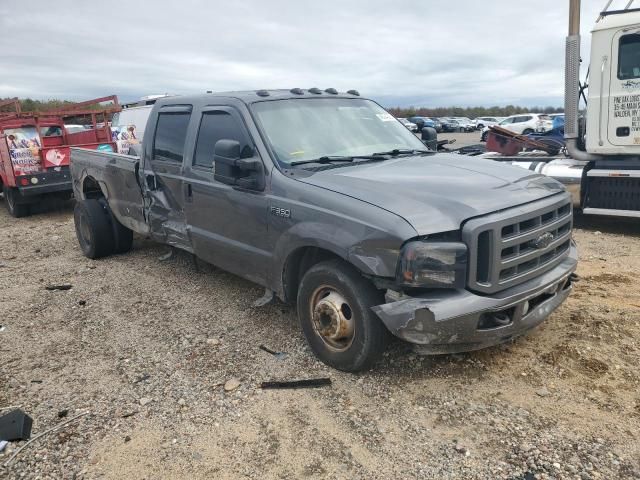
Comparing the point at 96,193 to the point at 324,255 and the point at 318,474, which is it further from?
the point at 318,474

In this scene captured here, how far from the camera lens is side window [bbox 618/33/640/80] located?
674 cm

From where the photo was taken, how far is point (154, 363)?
4.04 meters

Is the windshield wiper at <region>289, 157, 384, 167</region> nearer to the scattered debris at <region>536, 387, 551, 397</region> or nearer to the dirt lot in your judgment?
the dirt lot

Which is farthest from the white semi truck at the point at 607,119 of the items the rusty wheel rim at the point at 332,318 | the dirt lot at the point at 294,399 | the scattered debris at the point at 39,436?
the scattered debris at the point at 39,436

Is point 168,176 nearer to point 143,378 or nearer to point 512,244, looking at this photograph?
point 143,378

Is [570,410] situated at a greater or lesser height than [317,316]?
lesser

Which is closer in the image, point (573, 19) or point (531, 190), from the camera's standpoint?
point (531, 190)

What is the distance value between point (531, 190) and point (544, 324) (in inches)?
48.5

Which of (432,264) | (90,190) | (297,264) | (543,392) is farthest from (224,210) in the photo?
(90,190)

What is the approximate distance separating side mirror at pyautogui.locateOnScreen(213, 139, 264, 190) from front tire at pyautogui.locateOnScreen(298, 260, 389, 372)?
879mm

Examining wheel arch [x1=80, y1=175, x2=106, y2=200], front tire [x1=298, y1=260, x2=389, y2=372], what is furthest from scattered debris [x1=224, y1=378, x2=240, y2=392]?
wheel arch [x1=80, y1=175, x2=106, y2=200]

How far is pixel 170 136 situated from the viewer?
17.2 feet

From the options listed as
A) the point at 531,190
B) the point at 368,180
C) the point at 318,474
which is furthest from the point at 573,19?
the point at 318,474

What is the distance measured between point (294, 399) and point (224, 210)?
1758 millimetres
